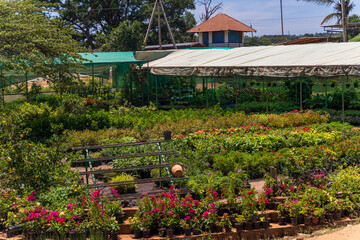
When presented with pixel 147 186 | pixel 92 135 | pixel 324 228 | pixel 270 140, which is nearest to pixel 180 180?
pixel 147 186

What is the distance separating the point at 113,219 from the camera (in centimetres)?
622

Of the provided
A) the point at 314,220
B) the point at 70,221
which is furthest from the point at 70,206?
the point at 314,220

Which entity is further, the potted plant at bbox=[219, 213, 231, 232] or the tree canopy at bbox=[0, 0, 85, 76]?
the tree canopy at bbox=[0, 0, 85, 76]

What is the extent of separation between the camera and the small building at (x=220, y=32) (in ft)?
156

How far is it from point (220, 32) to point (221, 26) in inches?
29.2

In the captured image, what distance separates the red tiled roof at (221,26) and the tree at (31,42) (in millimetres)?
34576

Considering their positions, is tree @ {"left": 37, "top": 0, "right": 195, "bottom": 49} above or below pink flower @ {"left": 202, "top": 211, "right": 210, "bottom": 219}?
above

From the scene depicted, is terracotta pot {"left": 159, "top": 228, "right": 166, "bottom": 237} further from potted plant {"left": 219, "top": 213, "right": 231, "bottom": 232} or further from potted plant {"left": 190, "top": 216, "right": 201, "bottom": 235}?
potted plant {"left": 219, "top": 213, "right": 231, "bottom": 232}

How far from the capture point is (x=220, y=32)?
4803 centimetres

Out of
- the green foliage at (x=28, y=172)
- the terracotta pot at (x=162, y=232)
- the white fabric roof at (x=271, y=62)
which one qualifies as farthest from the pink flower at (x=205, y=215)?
the white fabric roof at (x=271, y=62)

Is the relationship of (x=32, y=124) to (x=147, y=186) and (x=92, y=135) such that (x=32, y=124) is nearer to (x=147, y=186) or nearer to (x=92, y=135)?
(x=92, y=135)

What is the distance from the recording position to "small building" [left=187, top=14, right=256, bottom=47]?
156ft

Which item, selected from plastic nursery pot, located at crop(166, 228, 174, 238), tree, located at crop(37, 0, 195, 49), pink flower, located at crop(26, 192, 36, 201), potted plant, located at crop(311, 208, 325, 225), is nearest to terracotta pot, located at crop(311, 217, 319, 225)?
potted plant, located at crop(311, 208, 325, 225)

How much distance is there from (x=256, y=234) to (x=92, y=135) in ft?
21.7
